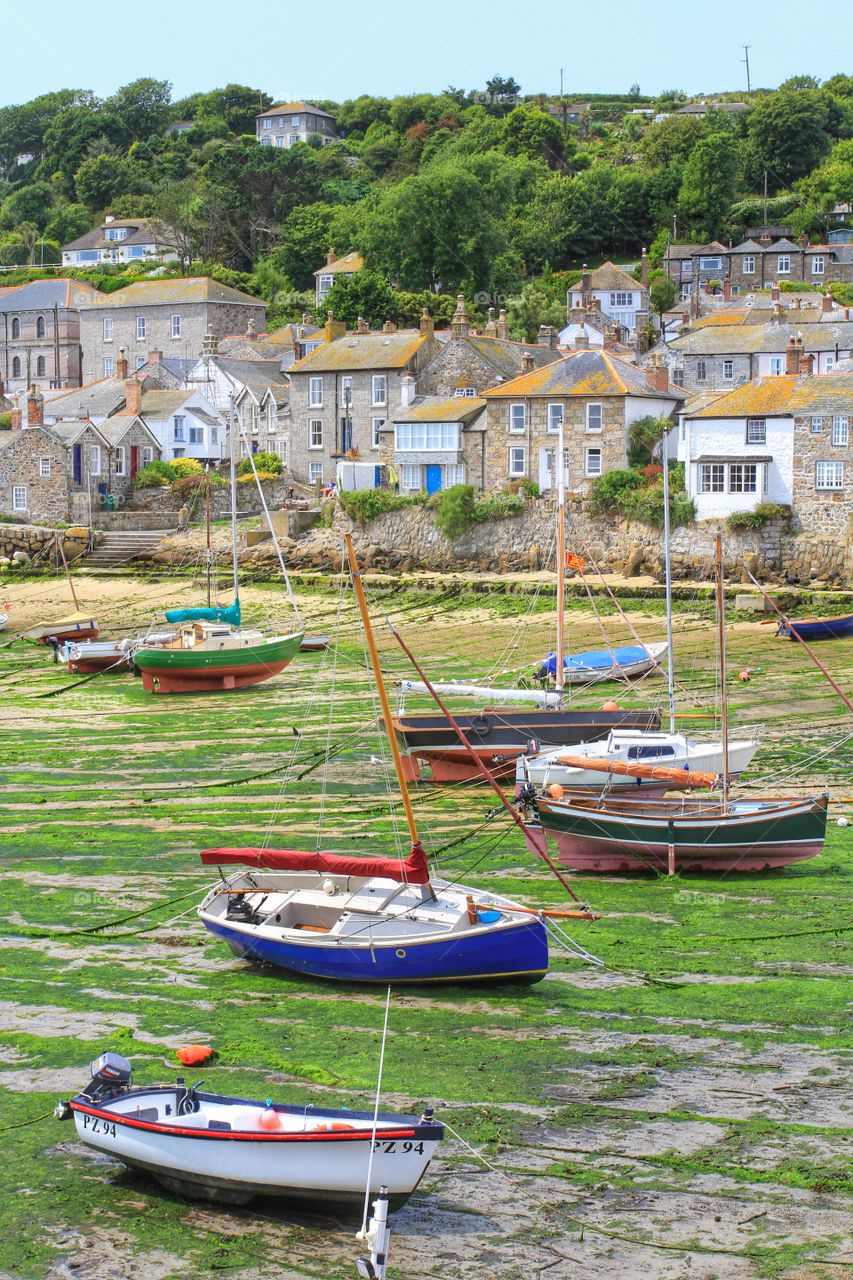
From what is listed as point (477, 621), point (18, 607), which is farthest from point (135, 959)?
point (18, 607)

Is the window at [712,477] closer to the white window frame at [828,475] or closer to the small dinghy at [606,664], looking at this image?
the white window frame at [828,475]

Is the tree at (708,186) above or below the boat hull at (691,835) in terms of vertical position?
above

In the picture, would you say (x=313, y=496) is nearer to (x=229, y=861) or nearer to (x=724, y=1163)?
(x=229, y=861)

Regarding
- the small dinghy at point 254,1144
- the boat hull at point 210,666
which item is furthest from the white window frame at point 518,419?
the small dinghy at point 254,1144

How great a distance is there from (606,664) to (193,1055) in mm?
22378

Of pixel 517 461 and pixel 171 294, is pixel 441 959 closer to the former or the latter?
pixel 517 461

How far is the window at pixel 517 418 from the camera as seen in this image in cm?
5569

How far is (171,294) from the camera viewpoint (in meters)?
86.8

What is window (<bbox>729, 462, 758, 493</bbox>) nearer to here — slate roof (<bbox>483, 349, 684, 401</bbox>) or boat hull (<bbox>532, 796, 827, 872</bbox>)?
slate roof (<bbox>483, 349, 684, 401</bbox>)

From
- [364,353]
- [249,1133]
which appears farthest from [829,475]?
[249,1133]

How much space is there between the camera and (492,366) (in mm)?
60625

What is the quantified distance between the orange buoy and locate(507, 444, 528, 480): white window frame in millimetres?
42264

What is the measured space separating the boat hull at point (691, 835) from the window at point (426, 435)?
36600 millimetres

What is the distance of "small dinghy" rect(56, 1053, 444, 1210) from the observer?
38.8ft
